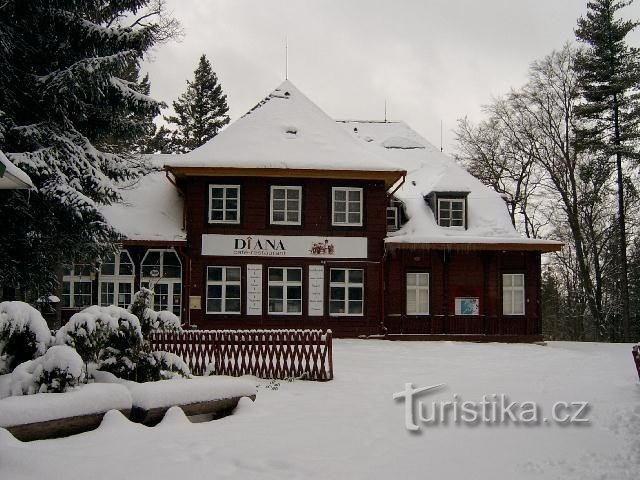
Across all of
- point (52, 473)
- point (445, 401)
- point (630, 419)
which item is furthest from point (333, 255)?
point (52, 473)

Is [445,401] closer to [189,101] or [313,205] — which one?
[313,205]

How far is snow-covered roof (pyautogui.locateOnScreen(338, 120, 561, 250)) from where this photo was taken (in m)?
23.1

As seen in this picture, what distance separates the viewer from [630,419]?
9.48m

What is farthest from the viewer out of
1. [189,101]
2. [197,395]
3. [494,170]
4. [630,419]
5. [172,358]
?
[189,101]

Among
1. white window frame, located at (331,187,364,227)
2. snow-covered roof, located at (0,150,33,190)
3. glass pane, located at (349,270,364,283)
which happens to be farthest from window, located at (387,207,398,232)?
snow-covered roof, located at (0,150,33,190)

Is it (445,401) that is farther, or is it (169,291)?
(169,291)

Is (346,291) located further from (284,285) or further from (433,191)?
(433,191)

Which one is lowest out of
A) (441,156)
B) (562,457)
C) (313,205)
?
(562,457)

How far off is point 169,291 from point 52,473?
57.8ft

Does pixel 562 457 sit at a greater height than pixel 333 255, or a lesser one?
lesser

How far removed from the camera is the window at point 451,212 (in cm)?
2455

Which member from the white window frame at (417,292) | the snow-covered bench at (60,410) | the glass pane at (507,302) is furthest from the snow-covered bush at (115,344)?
the glass pane at (507,302)

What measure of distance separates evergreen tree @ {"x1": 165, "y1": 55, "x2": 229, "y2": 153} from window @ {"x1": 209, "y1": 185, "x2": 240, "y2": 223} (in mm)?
24969

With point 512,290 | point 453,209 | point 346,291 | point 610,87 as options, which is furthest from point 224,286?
point 610,87
